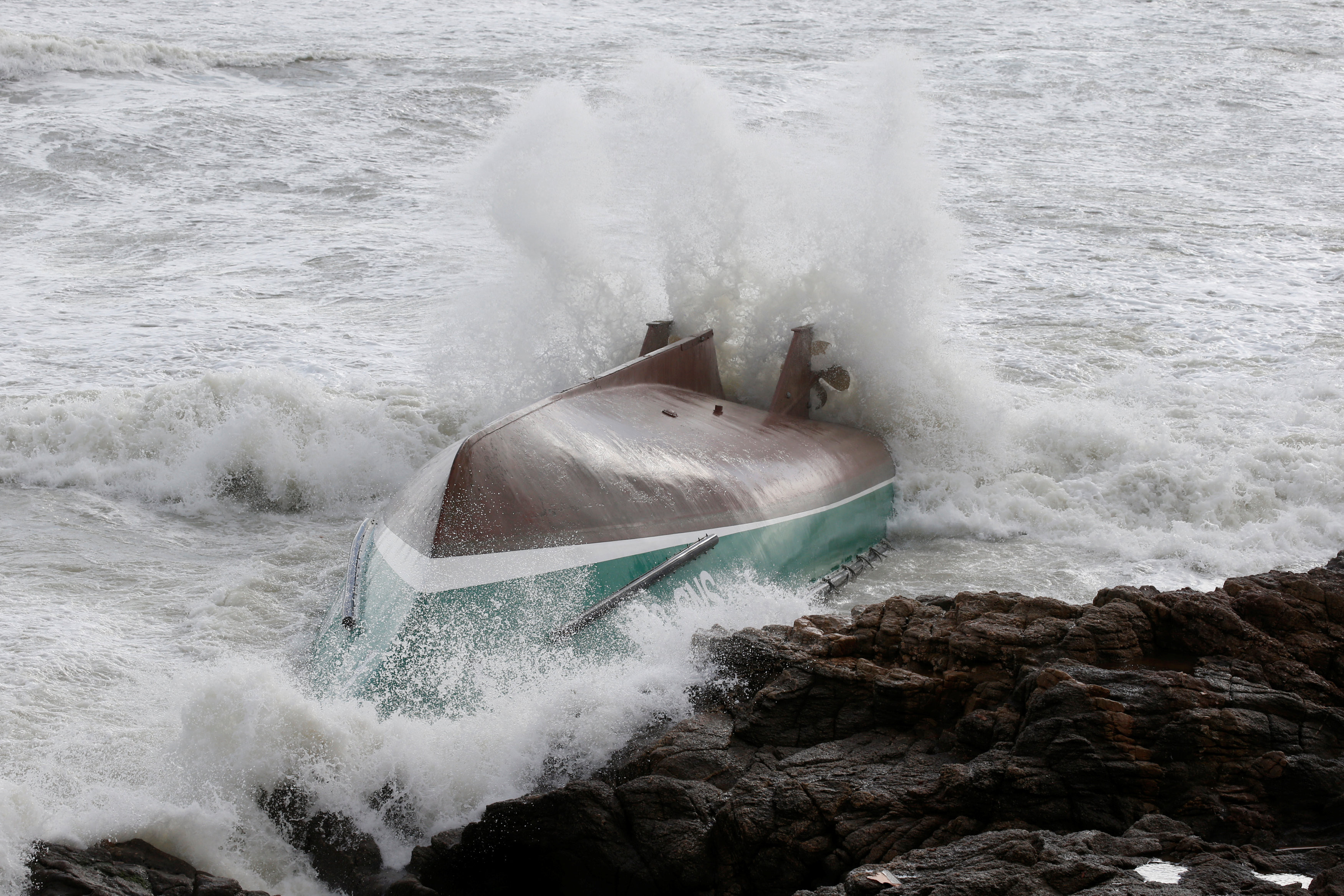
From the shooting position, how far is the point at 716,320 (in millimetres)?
10781

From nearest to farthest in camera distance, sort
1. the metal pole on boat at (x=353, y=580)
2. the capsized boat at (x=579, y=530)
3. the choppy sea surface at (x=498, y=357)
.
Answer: the choppy sea surface at (x=498, y=357) → the capsized boat at (x=579, y=530) → the metal pole on boat at (x=353, y=580)

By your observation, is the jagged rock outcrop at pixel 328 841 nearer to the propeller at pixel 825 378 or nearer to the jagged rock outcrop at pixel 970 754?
the jagged rock outcrop at pixel 970 754

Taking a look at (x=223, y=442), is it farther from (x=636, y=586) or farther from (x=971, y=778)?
(x=971, y=778)

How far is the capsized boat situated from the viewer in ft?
18.5

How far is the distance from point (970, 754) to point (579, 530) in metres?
2.65

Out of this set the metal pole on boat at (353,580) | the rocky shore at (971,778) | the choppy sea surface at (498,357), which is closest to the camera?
the rocky shore at (971,778)

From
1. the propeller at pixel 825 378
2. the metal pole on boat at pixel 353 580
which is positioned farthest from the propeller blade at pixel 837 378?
the metal pole on boat at pixel 353 580

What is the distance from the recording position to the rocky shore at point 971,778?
3.64m

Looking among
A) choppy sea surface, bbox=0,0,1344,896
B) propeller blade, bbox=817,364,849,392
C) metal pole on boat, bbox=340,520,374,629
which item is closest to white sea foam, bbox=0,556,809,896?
choppy sea surface, bbox=0,0,1344,896

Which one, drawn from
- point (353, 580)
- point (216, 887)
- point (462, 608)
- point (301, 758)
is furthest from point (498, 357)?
point (216, 887)

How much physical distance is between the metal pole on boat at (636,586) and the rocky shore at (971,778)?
763mm

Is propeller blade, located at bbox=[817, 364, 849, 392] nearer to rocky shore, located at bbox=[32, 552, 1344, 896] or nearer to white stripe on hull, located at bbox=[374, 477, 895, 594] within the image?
white stripe on hull, located at bbox=[374, 477, 895, 594]

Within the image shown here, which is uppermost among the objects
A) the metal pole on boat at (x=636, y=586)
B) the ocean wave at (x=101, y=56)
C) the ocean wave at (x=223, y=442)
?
the ocean wave at (x=101, y=56)

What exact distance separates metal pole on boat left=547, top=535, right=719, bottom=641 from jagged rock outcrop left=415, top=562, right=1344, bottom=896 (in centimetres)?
77
